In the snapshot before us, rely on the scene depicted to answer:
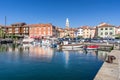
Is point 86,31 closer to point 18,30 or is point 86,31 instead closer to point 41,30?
point 41,30

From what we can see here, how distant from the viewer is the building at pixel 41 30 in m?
122

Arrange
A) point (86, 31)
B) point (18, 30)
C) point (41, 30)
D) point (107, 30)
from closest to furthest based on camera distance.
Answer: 1. point (107, 30)
2. point (41, 30)
3. point (86, 31)
4. point (18, 30)

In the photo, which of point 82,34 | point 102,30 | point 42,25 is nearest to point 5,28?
point 42,25

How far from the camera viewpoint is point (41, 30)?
125 meters

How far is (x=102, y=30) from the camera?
108m

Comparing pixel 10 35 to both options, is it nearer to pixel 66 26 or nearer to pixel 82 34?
pixel 82 34

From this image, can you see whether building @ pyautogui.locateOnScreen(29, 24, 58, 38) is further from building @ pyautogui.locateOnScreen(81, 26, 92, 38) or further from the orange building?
building @ pyautogui.locateOnScreen(81, 26, 92, 38)

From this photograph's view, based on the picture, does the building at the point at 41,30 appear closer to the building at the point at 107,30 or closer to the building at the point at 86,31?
the building at the point at 86,31

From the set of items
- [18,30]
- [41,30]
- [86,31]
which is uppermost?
[18,30]

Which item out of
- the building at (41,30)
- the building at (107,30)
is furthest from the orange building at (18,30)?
the building at (107,30)

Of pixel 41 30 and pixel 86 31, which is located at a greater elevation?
pixel 41 30

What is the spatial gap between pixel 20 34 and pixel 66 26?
55.5 meters

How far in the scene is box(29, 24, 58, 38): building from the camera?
401 feet

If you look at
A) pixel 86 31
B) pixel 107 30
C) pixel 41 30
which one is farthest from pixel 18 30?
pixel 107 30
